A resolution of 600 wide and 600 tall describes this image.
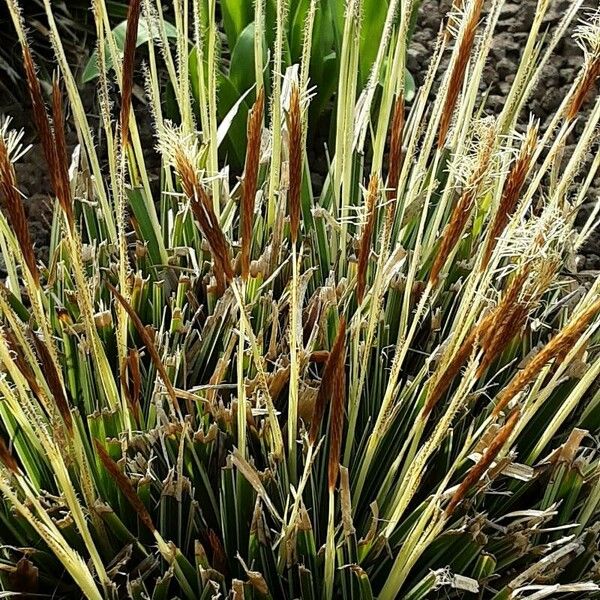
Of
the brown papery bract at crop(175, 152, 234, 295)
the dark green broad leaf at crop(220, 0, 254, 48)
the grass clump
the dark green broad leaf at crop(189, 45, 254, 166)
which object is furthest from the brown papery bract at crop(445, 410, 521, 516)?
the dark green broad leaf at crop(220, 0, 254, 48)

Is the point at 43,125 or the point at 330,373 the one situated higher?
the point at 43,125

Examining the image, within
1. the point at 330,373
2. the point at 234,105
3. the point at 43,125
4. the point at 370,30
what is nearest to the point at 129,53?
the point at 43,125

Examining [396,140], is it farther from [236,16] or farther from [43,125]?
[236,16]

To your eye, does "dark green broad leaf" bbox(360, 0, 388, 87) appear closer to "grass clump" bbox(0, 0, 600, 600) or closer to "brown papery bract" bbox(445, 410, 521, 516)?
"grass clump" bbox(0, 0, 600, 600)

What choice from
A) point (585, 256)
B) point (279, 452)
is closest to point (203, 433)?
point (279, 452)

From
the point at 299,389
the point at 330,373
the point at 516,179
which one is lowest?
the point at 299,389

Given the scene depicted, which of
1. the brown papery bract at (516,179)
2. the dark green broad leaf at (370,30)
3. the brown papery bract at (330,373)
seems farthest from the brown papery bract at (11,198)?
the dark green broad leaf at (370,30)

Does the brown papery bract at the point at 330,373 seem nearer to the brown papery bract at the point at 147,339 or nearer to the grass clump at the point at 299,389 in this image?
the grass clump at the point at 299,389

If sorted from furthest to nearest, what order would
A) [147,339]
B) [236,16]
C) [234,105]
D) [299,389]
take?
[236,16], [234,105], [299,389], [147,339]

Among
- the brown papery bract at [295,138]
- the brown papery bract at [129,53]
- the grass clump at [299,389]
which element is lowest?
the grass clump at [299,389]

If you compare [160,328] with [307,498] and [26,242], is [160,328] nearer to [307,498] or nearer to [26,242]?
[307,498]
